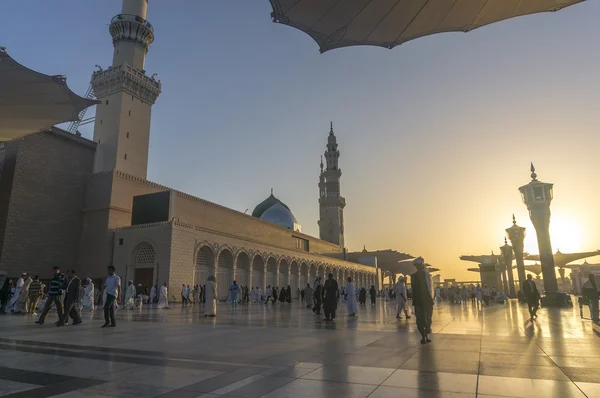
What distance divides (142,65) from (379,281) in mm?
47957

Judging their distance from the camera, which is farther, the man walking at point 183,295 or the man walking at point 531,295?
the man walking at point 183,295

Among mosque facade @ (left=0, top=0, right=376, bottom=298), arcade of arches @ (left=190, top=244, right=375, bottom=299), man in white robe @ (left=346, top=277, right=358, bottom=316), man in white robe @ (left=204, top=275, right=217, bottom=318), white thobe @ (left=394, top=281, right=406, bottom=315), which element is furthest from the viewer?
arcade of arches @ (left=190, top=244, right=375, bottom=299)

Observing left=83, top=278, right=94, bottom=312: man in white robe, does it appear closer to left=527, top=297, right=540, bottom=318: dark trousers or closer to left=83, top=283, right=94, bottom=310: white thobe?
left=83, top=283, right=94, bottom=310: white thobe

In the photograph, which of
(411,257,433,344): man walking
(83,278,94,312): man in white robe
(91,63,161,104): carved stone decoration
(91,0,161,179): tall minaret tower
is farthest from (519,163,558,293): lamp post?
(91,63,161,104): carved stone decoration

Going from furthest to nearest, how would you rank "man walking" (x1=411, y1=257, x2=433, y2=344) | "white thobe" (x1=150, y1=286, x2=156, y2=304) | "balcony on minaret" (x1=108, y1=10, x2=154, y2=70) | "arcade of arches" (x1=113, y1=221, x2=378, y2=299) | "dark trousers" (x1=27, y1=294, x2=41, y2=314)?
"balcony on minaret" (x1=108, y1=10, x2=154, y2=70) < "arcade of arches" (x1=113, y1=221, x2=378, y2=299) < "white thobe" (x1=150, y1=286, x2=156, y2=304) < "dark trousers" (x1=27, y1=294, x2=41, y2=314) < "man walking" (x1=411, y1=257, x2=433, y2=344)

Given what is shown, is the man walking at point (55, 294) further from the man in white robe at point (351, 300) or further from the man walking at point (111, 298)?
the man in white robe at point (351, 300)

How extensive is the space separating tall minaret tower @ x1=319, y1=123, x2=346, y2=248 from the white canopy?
48856mm

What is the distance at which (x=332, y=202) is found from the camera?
61281mm

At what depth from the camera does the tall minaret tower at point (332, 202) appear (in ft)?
200

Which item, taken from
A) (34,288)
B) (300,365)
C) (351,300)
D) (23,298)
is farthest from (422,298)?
(23,298)

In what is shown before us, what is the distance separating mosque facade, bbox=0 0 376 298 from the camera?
77.5 feet

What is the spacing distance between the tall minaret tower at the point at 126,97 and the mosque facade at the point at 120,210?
0.09 m

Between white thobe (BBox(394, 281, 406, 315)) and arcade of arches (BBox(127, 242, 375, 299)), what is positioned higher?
arcade of arches (BBox(127, 242, 375, 299))

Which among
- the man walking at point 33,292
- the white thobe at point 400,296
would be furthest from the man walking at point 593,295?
the man walking at point 33,292
